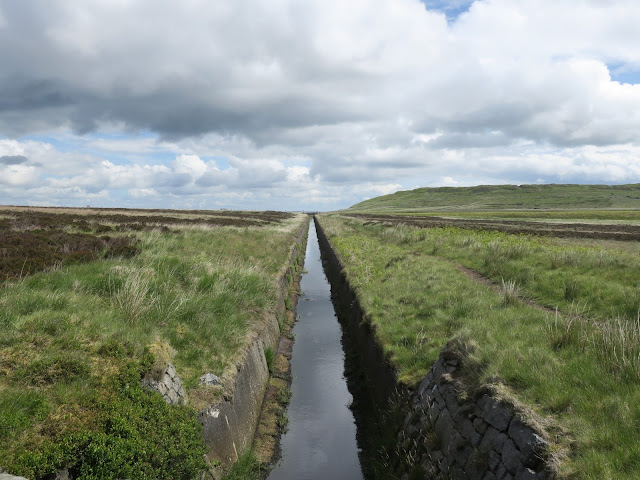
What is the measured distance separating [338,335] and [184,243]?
9.63 m

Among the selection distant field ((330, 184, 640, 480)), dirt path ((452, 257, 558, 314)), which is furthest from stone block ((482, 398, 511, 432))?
dirt path ((452, 257, 558, 314))

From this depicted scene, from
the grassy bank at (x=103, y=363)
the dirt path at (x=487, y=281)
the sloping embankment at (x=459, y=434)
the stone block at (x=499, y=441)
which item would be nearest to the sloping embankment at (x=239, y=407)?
the grassy bank at (x=103, y=363)

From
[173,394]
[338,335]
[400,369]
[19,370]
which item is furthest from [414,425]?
[338,335]

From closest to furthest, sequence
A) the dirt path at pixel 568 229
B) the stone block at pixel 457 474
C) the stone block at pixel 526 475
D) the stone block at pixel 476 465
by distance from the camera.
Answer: the stone block at pixel 526 475, the stone block at pixel 476 465, the stone block at pixel 457 474, the dirt path at pixel 568 229

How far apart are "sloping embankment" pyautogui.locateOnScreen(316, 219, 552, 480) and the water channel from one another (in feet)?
5.11

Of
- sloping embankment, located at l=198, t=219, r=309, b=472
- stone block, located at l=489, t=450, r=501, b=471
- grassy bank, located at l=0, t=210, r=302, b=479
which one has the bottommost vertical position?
sloping embankment, located at l=198, t=219, r=309, b=472

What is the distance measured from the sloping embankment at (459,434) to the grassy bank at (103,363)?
3840 mm

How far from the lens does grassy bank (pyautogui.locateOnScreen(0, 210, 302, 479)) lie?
4.95 metres

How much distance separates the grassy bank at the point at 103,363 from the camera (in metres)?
4.95

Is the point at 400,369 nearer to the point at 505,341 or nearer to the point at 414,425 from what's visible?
the point at 414,425

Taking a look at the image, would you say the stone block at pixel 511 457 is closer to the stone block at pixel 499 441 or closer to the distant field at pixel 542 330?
the stone block at pixel 499 441

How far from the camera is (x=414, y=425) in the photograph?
766cm

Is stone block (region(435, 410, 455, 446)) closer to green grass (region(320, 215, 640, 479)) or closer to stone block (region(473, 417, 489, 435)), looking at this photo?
stone block (region(473, 417, 489, 435))

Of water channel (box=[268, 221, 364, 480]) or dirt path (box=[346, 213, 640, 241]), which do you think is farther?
dirt path (box=[346, 213, 640, 241])
